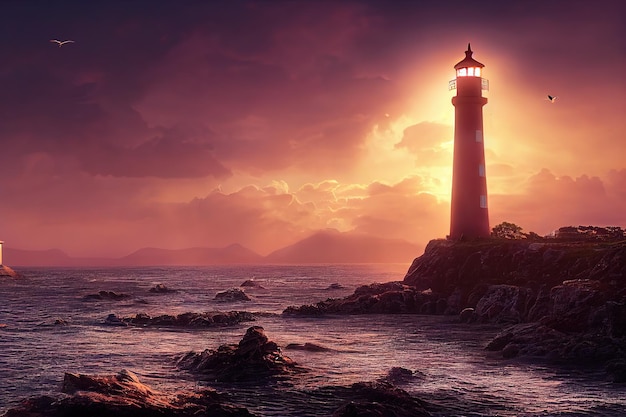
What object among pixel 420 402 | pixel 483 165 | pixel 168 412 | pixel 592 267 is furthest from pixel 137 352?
pixel 483 165

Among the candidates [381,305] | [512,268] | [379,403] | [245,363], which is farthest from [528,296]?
[379,403]

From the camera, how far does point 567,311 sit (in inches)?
1623

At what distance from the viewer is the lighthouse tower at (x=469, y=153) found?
7306 cm

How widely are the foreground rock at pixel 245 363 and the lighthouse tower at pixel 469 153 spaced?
44.5 meters

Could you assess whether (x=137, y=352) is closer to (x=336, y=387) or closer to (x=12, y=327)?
(x=336, y=387)

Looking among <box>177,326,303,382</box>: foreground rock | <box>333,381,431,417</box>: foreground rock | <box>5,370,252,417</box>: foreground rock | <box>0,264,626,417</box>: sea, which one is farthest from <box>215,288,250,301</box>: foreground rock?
<box>5,370,252,417</box>: foreground rock

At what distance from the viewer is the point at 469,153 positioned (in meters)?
73.1

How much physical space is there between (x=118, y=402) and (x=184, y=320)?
34.6 m

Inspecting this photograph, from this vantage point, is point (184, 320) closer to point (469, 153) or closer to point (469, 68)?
point (469, 153)

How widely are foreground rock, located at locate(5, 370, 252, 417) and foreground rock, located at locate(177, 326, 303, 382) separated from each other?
19.4ft

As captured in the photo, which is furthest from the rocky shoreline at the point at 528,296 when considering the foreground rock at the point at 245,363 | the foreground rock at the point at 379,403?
the foreground rock at the point at 245,363

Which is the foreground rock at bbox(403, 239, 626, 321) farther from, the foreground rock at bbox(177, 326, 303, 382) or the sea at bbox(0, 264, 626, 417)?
the foreground rock at bbox(177, 326, 303, 382)

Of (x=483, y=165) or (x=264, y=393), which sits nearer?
(x=264, y=393)

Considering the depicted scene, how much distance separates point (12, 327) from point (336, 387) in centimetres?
3753
